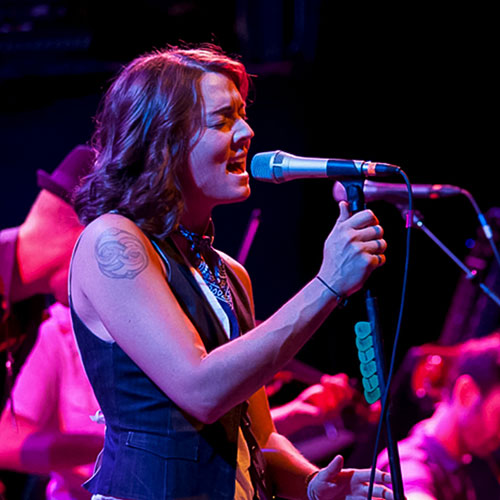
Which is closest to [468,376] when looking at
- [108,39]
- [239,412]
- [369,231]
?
[239,412]

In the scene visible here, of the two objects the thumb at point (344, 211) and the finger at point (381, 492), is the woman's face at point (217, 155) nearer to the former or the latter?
the thumb at point (344, 211)

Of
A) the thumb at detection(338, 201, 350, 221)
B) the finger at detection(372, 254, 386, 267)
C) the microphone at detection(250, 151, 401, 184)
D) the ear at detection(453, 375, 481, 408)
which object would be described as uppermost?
the microphone at detection(250, 151, 401, 184)

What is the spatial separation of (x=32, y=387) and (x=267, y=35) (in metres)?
2.64

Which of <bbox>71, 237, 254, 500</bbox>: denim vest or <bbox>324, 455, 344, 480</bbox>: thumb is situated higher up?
<bbox>71, 237, 254, 500</bbox>: denim vest

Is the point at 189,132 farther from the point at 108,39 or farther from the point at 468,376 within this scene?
the point at 108,39

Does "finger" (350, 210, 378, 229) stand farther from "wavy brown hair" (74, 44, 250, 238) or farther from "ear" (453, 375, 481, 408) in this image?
"ear" (453, 375, 481, 408)

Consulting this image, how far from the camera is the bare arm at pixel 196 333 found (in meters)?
1.26

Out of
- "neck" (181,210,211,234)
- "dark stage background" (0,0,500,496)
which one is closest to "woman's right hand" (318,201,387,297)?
"neck" (181,210,211,234)

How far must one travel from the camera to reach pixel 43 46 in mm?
4289

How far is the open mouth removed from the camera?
160cm

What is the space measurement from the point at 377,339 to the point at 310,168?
0.37 meters

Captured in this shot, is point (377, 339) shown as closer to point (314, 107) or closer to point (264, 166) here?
point (264, 166)

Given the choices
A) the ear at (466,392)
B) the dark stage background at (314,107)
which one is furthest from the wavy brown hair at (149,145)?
the dark stage background at (314,107)

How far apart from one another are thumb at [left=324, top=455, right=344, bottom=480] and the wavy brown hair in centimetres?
63
